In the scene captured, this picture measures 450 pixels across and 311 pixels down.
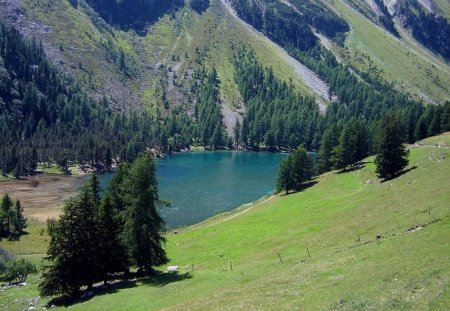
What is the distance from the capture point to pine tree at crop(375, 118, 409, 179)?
326 ft

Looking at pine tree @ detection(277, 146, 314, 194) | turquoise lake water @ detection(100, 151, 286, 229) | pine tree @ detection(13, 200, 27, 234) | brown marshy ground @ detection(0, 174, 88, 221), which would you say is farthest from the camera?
brown marshy ground @ detection(0, 174, 88, 221)

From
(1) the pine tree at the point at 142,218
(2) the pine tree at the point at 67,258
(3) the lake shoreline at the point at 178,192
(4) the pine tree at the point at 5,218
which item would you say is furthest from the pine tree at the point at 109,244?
(4) the pine tree at the point at 5,218

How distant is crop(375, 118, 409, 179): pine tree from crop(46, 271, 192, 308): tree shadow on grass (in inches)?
2492

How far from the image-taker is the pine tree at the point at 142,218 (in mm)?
53969

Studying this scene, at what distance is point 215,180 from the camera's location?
169 m

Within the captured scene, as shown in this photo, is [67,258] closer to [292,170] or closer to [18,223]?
[18,223]

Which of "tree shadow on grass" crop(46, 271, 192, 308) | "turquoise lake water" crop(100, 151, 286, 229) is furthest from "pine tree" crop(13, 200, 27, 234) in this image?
"tree shadow on grass" crop(46, 271, 192, 308)

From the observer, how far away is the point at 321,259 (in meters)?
45.4

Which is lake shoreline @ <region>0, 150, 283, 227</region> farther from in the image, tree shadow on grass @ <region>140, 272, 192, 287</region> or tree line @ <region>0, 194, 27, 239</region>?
tree shadow on grass @ <region>140, 272, 192, 287</region>

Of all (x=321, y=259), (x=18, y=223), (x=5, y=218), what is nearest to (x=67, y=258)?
(x=321, y=259)

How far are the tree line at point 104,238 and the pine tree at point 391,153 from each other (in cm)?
6234

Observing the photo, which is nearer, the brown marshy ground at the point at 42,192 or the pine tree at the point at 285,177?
the pine tree at the point at 285,177

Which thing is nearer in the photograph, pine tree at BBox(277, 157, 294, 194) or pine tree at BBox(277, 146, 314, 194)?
pine tree at BBox(277, 157, 294, 194)

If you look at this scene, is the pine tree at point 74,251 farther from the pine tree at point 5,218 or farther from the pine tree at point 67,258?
the pine tree at point 5,218
